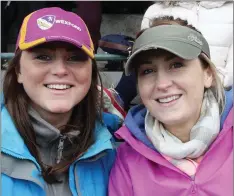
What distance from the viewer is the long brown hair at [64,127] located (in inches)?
62.3

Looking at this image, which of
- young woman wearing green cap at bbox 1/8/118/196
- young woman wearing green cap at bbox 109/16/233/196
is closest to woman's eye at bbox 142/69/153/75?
young woman wearing green cap at bbox 109/16/233/196

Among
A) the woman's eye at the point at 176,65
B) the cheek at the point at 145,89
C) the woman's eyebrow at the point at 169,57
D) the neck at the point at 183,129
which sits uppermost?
the woman's eyebrow at the point at 169,57

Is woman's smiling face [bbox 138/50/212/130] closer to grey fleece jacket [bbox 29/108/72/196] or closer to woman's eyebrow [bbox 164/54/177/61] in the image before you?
woman's eyebrow [bbox 164/54/177/61]

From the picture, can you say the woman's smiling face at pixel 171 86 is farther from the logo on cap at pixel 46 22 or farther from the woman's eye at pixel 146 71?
the logo on cap at pixel 46 22

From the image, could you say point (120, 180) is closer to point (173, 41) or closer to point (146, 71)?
point (146, 71)

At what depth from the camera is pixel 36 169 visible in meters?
1.53

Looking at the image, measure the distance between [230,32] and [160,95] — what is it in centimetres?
125

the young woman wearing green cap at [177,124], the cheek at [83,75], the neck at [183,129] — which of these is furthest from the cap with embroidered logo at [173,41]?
the neck at [183,129]

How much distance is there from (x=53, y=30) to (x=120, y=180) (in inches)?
25.6

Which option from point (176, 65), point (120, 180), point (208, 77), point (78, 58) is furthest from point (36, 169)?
point (208, 77)

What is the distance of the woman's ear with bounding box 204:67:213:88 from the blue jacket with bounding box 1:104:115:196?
47 centimetres

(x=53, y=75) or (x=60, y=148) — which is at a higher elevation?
(x=53, y=75)

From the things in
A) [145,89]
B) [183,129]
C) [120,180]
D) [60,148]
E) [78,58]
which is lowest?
[120,180]

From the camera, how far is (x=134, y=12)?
369 cm
